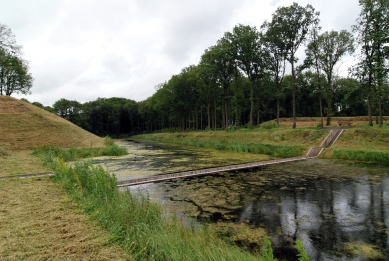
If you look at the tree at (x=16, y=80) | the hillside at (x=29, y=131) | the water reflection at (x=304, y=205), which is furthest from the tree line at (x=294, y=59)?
the tree at (x=16, y=80)

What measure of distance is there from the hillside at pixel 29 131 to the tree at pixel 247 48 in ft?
66.2

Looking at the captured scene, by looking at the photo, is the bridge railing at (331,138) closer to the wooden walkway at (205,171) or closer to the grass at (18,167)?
the wooden walkway at (205,171)

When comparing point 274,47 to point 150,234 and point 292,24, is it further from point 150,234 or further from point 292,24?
point 150,234

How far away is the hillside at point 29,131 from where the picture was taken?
72.6 ft

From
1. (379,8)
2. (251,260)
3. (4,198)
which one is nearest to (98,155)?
(4,198)

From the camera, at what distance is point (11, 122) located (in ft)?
82.8

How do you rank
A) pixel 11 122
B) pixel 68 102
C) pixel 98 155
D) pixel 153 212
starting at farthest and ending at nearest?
pixel 68 102 → pixel 11 122 → pixel 98 155 → pixel 153 212

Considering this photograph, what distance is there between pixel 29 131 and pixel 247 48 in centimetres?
2630

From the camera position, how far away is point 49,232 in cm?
417

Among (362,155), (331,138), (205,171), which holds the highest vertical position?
(331,138)

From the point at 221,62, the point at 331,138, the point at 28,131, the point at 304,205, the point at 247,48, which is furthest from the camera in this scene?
the point at 221,62

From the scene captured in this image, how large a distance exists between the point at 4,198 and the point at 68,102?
78.3 meters

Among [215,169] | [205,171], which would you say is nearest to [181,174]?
[205,171]

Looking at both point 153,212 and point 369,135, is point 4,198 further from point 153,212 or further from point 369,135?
point 369,135
